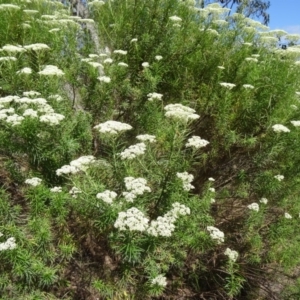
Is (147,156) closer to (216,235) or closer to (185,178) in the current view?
(185,178)

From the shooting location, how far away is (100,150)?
4969 mm

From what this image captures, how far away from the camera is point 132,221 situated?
3135 mm

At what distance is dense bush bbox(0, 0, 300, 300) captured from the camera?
11.7ft

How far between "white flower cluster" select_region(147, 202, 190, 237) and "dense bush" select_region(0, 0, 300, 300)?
16mm

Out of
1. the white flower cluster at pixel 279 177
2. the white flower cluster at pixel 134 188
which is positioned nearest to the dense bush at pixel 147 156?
the white flower cluster at pixel 134 188

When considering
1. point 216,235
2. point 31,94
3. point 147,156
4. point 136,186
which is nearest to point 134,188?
point 136,186

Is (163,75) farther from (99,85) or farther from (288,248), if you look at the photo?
(288,248)

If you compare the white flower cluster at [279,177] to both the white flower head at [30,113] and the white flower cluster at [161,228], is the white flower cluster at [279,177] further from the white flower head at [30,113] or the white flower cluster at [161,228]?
the white flower head at [30,113]

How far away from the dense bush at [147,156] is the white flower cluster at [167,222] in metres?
0.02

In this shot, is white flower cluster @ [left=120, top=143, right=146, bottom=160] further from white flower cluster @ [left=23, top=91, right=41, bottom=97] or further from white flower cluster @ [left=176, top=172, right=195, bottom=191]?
white flower cluster @ [left=23, top=91, right=41, bottom=97]

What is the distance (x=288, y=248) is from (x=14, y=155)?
125 inches

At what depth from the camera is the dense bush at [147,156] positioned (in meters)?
3.58

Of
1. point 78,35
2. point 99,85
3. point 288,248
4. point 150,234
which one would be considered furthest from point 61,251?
point 78,35

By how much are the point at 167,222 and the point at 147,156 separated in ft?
2.70
